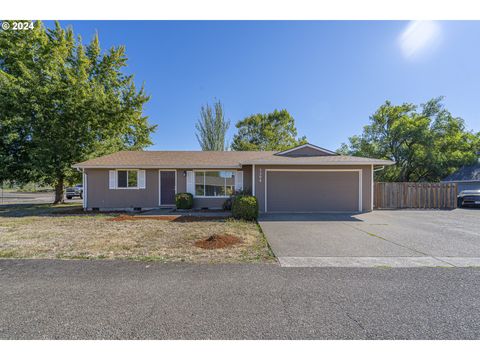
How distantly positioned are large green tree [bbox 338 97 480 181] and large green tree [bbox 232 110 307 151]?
8.80 m

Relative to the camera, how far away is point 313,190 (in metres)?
11.2

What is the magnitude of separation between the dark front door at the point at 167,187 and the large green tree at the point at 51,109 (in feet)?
22.5

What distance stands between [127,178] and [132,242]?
7.91 m

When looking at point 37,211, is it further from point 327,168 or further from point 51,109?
point 327,168

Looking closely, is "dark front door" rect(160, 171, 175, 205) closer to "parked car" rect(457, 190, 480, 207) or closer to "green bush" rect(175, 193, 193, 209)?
"green bush" rect(175, 193, 193, 209)

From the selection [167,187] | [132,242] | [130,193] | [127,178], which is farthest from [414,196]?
[127,178]

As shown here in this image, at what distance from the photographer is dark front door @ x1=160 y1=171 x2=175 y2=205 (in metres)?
12.6

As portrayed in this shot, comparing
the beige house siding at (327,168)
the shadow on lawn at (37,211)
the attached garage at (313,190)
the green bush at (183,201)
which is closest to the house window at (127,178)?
the shadow on lawn at (37,211)

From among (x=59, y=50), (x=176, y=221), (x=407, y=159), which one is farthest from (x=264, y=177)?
(x=407, y=159)

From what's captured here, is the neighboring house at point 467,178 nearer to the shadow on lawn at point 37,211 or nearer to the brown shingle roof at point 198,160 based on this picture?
the brown shingle roof at point 198,160

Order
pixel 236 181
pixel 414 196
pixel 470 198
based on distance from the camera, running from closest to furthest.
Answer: pixel 236 181 < pixel 414 196 < pixel 470 198

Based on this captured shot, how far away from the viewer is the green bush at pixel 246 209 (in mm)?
9094

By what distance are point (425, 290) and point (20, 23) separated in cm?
2325

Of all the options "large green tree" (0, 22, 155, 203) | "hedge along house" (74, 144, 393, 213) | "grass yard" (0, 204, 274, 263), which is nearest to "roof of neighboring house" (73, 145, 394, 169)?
"hedge along house" (74, 144, 393, 213)
